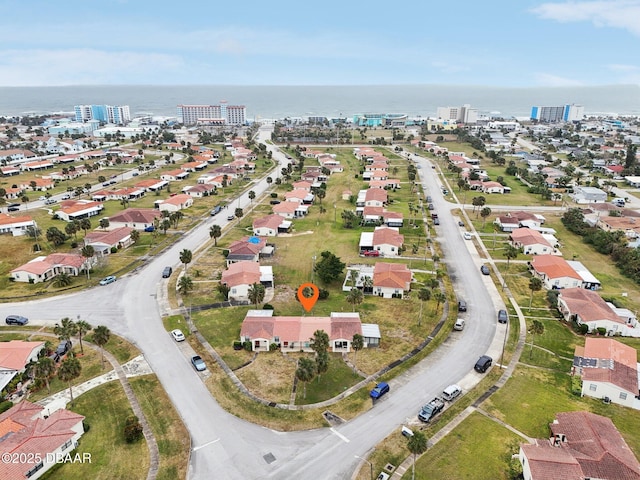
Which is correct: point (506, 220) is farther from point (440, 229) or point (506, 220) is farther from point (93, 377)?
point (93, 377)

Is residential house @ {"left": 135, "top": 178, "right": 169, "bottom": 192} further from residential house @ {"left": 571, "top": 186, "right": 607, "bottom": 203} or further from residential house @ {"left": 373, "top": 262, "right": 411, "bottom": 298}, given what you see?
residential house @ {"left": 571, "top": 186, "right": 607, "bottom": 203}

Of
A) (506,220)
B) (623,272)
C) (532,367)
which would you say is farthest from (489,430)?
(506,220)

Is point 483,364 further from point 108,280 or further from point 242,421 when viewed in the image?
point 108,280

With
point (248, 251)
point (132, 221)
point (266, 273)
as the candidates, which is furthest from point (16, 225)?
point (266, 273)

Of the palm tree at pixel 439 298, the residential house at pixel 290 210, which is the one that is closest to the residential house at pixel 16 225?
the residential house at pixel 290 210

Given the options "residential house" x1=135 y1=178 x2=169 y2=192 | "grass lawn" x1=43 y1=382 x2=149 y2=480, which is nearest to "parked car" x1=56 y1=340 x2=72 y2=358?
"grass lawn" x1=43 y1=382 x2=149 y2=480

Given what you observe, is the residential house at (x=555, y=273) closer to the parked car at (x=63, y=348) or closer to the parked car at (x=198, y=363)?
the parked car at (x=198, y=363)
